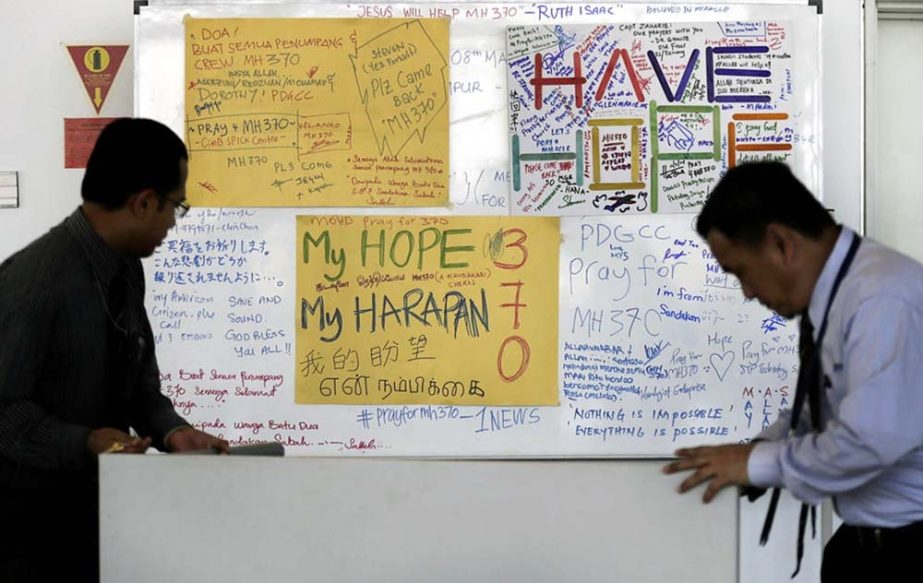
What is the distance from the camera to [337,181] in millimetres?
3480

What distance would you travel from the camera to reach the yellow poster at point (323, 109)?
347cm

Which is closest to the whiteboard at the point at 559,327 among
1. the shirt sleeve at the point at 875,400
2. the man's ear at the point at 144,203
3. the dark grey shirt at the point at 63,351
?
the dark grey shirt at the point at 63,351

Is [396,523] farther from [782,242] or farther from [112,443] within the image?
[782,242]

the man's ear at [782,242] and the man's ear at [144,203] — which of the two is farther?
the man's ear at [144,203]

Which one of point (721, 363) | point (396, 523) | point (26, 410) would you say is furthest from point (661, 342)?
point (26, 410)

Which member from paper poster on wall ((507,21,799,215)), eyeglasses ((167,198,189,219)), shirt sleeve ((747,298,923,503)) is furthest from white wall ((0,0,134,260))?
shirt sleeve ((747,298,923,503))

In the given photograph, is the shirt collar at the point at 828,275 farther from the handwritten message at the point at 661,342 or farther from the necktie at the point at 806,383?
the handwritten message at the point at 661,342

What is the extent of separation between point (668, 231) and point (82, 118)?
6.52 feet

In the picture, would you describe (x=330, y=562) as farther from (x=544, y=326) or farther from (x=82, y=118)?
(x=82, y=118)

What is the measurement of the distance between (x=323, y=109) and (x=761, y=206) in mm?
→ 2101

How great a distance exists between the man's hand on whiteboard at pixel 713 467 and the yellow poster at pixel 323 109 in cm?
190

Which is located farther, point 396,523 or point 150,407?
point 150,407

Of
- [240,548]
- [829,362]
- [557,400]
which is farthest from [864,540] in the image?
[557,400]

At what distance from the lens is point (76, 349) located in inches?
73.0
